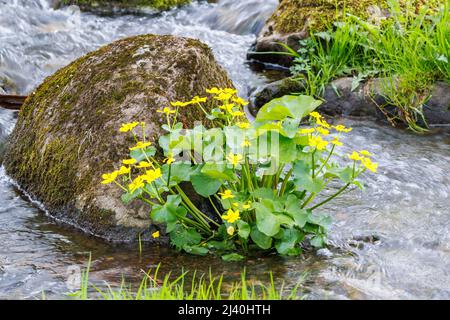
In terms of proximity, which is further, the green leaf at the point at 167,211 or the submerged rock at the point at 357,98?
the submerged rock at the point at 357,98

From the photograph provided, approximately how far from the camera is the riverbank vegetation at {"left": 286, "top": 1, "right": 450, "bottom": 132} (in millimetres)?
5781

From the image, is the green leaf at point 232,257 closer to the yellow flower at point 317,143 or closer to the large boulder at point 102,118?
the large boulder at point 102,118

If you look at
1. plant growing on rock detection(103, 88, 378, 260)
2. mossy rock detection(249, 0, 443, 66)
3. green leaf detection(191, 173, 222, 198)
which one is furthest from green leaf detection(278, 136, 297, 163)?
mossy rock detection(249, 0, 443, 66)

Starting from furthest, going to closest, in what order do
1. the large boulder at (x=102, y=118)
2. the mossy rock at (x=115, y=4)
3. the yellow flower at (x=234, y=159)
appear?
the mossy rock at (x=115, y=4) → the large boulder at (x=102, y=118) → the yellow flower at (x=234, y=159)

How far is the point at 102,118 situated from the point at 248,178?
3.86ft

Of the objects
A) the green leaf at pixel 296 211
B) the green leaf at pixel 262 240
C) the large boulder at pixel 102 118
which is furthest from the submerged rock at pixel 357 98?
the green leaf at pixel 262 240

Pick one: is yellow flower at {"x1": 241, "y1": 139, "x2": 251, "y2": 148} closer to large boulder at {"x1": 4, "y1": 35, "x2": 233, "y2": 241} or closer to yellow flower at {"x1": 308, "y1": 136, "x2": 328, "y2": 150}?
yellow flower at {"x1": 308, "y1": 136, "x2": 328, "y2": 150}

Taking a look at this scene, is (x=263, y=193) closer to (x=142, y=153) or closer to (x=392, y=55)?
(x=142, y=153)

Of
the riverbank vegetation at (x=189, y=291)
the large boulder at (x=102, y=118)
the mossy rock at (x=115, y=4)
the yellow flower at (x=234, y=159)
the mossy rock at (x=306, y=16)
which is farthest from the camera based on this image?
the mossy rock at (x=115, y=4)

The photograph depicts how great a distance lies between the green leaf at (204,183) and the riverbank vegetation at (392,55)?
9.45 feet

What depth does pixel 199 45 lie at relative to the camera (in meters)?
4.31

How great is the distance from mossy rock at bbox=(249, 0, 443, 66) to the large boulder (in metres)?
2.55

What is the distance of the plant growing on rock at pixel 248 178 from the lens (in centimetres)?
323

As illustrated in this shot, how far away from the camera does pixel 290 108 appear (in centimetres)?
334
